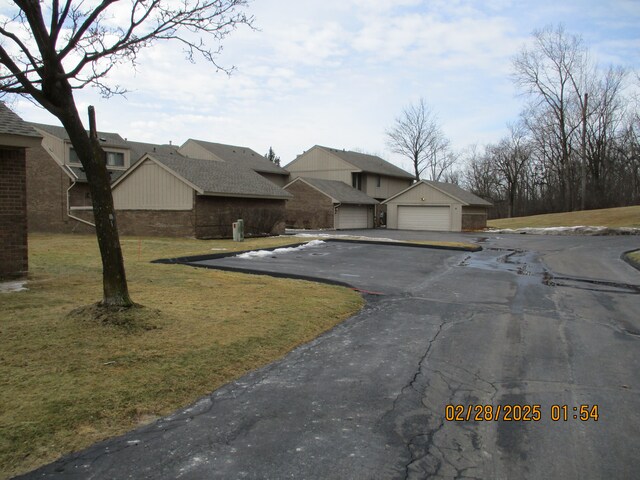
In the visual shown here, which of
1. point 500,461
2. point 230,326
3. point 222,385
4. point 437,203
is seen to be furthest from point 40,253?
point 437,203

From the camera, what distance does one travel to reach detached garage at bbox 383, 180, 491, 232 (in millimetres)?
43812

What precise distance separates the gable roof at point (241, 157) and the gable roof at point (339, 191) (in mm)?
6097

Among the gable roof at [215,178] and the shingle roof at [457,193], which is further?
the shingle roof at [457,193]

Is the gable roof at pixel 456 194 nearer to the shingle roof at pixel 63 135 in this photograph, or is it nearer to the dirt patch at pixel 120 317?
the shingle roof at pixel 63 135

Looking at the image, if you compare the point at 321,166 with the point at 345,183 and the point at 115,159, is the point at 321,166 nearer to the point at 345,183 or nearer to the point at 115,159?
the point at 345,183

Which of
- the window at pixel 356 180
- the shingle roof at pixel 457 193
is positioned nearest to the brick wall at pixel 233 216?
the shingle roof at pixel 457 193

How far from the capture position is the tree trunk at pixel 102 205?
272 inches

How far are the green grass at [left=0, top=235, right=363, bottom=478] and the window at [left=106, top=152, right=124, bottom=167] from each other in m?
27.4

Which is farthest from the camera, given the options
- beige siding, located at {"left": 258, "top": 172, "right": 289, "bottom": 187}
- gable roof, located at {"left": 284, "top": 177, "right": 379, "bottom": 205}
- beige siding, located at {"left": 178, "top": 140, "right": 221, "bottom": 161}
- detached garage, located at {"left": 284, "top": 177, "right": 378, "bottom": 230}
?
beige siding, located at {"left": 258, "top": 172, "right": 289, "bottom": 187}

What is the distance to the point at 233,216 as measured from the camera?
87.3ft

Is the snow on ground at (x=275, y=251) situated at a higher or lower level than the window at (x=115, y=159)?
lower

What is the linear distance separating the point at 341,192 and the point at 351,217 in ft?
8.24

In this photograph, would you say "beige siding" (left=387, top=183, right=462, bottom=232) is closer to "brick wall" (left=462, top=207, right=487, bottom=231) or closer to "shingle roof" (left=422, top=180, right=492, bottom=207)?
"shingle roof" (left=422, top=180, right=492, bottom=207)

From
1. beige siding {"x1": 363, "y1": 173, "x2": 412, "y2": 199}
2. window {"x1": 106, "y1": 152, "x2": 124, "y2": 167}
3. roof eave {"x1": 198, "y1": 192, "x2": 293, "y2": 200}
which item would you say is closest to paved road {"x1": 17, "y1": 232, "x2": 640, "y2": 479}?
roof eave {"x1": 198, "y1": 192, "x2": 293, "y2": 200}
